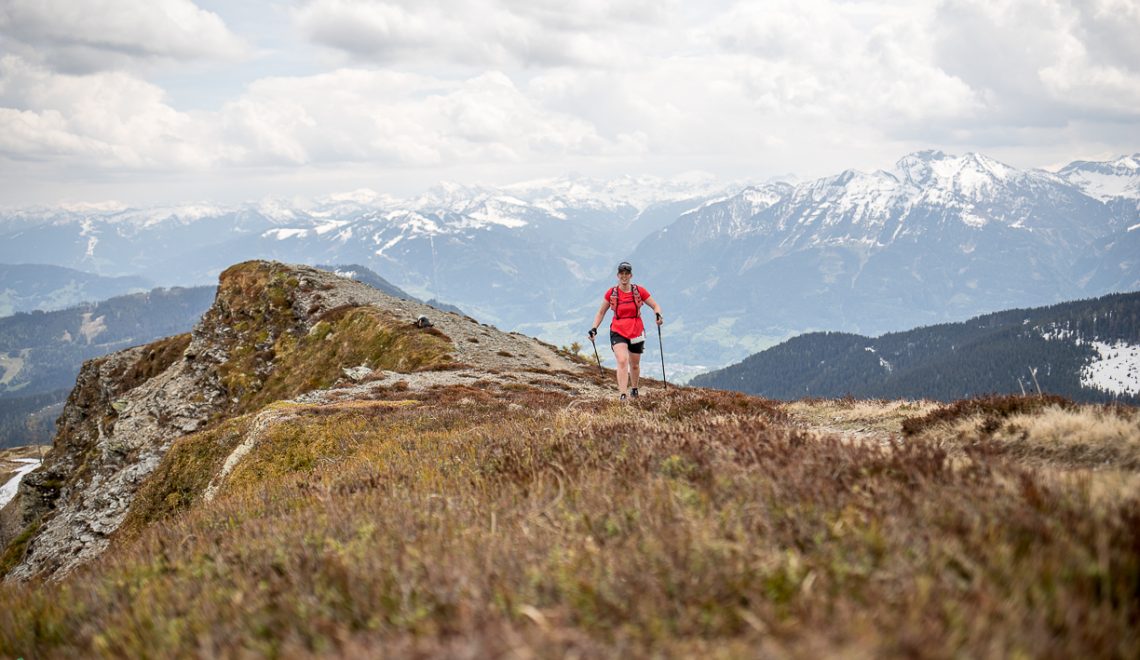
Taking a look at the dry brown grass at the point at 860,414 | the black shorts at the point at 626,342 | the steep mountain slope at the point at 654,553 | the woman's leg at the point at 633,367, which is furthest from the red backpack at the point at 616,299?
the steep mountain slope at the point at 654,553

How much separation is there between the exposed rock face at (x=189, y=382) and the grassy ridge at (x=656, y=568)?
69.6 feet

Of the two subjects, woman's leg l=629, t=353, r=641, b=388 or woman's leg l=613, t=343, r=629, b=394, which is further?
woman's leg l=629, t=353, r=641, b=388

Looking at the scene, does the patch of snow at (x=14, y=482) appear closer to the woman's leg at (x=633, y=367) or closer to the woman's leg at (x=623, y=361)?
the woman's leg at (x=633, y=367)

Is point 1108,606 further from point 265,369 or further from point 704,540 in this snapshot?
point 265,369

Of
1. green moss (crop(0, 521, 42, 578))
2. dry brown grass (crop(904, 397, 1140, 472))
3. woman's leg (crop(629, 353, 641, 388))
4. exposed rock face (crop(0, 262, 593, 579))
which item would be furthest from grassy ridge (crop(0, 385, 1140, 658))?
green moss (crop(0, 521, 42, 578))

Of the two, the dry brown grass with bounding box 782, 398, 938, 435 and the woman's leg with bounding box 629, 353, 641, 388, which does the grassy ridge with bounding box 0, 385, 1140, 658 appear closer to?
the dry brown grass with bounding box 782, 398, 938, 435


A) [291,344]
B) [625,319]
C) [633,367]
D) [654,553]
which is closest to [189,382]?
[291,344]

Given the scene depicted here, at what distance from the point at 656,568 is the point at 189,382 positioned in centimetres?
4854

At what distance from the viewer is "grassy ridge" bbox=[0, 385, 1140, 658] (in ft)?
7.70

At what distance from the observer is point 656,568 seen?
3070 mm

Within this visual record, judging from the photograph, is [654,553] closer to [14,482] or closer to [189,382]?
[189,382]

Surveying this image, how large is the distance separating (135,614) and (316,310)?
148 ft

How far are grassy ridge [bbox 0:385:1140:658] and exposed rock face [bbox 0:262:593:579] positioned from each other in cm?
2121

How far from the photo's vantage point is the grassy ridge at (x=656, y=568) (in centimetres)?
235
